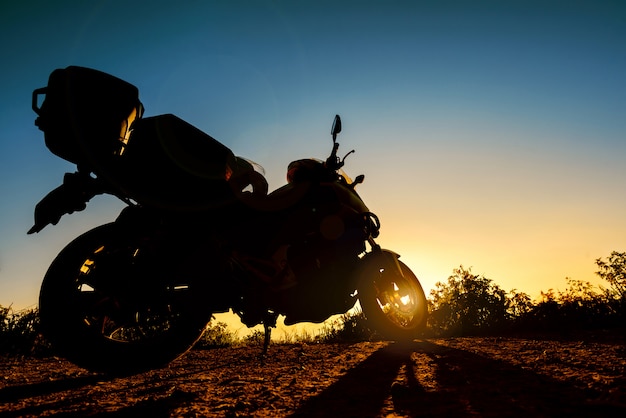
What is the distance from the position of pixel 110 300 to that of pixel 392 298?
295 centimetres

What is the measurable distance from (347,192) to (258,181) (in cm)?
105

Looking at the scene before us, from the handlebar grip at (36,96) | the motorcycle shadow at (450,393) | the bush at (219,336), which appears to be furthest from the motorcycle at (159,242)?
the bush at (219,336)

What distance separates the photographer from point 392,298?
4168mm

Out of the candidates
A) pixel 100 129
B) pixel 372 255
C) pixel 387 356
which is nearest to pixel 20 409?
pixel 100 129

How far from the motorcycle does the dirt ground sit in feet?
1.34

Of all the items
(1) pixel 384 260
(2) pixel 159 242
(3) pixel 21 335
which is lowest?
(3) pixel 21 335

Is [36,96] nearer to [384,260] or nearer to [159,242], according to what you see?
[159,242]

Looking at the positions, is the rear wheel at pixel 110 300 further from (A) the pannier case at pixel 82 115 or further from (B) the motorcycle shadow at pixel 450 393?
(B) the motorcycle shadow at pixel 450 393

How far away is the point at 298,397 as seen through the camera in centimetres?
200

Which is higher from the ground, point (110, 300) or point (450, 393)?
point (110, 300)

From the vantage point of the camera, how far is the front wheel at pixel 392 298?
370 cm

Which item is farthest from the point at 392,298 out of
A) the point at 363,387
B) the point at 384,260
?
the point at 363,387

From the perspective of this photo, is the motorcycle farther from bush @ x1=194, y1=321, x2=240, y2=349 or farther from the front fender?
bush @ x1=194, y1=321, x2=240, y2=349

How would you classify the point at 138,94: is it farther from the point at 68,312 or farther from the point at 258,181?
the point at 68,312
